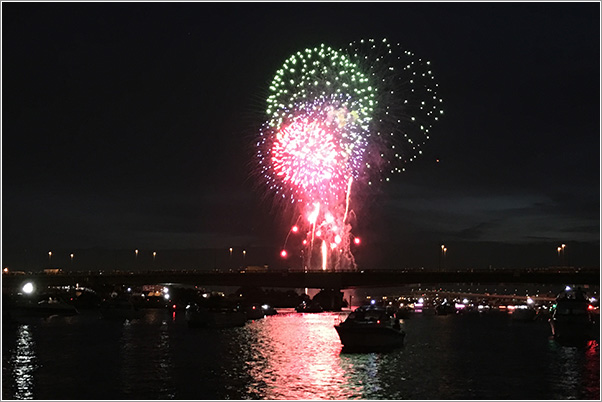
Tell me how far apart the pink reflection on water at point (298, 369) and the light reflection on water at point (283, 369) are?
0.07 meters

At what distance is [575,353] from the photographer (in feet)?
273

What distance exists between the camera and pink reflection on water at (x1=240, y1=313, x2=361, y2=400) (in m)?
52.9

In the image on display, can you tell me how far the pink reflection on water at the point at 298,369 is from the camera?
2083 inches

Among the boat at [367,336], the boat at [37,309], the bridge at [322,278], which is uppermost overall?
the bridge at [322,278]

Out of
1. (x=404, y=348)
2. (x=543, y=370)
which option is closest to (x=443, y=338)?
(x=404, y=348)

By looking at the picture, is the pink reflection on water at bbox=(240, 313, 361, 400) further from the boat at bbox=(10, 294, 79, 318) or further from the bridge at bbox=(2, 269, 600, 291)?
the bridge at bbox=(2, 269, 600, 291)

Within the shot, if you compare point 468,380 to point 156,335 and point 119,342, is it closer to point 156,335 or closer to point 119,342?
point 119,342

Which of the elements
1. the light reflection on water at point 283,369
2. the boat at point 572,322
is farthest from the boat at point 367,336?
the boat at point 572,322

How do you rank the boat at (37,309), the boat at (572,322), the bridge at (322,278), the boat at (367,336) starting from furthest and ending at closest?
the bridge at (322,278) → the boat at (37,309) → the boat at (572,322) → the boat at (367,336)

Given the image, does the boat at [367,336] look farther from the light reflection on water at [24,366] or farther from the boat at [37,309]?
the boat at [37,309]

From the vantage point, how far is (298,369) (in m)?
65.0

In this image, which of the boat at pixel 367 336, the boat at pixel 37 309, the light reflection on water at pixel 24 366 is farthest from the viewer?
the boat at pixel 37 309

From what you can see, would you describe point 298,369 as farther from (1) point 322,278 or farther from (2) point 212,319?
(1) point 322,278

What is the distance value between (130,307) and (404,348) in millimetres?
87396
